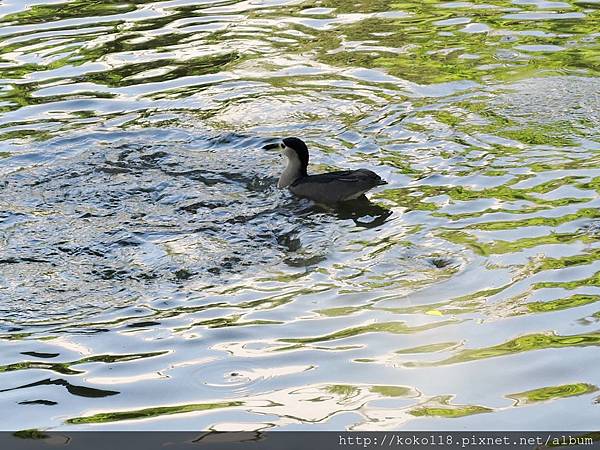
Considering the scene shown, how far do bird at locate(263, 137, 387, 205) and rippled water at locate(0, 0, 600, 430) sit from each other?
0.19 metres

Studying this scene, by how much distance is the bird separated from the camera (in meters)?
11.3

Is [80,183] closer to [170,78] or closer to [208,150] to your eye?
[208,150]

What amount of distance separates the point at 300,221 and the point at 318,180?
63cm

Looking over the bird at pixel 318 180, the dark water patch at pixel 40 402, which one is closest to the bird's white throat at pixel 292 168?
the bird at pixel 318 180

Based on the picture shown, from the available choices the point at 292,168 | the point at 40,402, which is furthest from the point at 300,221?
the point at 40,402

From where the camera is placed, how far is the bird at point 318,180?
37.2 feet

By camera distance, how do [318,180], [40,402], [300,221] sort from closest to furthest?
[40,402] → [300,221] → [318,180]

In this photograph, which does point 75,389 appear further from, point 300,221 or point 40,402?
point 300,221

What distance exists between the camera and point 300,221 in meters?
11.3

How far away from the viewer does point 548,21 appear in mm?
16656

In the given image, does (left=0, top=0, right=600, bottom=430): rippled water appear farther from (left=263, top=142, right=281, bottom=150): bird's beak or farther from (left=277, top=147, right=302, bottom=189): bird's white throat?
(left=263, top=142, right=281, bottom=150): bird's beak

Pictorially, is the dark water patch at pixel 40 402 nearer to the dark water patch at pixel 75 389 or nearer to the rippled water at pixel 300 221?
the rippled water at pixel 300 221

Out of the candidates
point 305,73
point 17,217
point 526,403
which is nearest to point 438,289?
point 526,403

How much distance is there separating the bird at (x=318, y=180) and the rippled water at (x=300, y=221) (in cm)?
19
